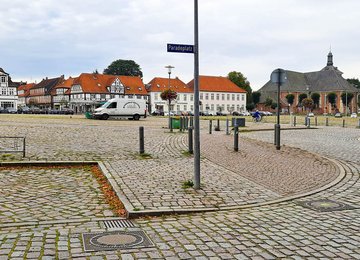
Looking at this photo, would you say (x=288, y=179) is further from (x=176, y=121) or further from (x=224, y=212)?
(x=176, y=121)

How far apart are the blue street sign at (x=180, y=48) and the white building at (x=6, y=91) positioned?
102m

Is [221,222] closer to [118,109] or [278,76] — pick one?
[278,76]

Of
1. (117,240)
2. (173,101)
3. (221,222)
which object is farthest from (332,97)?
(117,240)

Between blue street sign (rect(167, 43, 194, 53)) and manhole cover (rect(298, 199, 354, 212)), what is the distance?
3.53 meters

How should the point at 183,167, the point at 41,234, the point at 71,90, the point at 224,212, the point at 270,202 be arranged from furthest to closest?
the point at 71,90 → the point at 183,167 → the point at 270,202 → the point at 224,212 → the point at 41,234

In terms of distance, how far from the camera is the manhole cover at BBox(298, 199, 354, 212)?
23.6 feet

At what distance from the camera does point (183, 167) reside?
1148 cm

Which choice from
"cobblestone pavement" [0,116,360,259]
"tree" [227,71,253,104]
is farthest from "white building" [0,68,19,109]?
"cobblestone pavement" [0,116,360,259]

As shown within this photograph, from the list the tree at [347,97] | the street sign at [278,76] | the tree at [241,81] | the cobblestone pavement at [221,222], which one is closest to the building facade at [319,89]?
the tree at [347,97]

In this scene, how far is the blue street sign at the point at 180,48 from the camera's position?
7953 mm

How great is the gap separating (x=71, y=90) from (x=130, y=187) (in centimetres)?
10128

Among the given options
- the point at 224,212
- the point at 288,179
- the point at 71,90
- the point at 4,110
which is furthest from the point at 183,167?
the point at 71,90

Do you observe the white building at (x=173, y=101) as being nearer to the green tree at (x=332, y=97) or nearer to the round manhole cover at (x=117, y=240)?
the green tree at (x=332, y=97)

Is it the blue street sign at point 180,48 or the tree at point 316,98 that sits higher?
Answer: the tree at point 316,98
